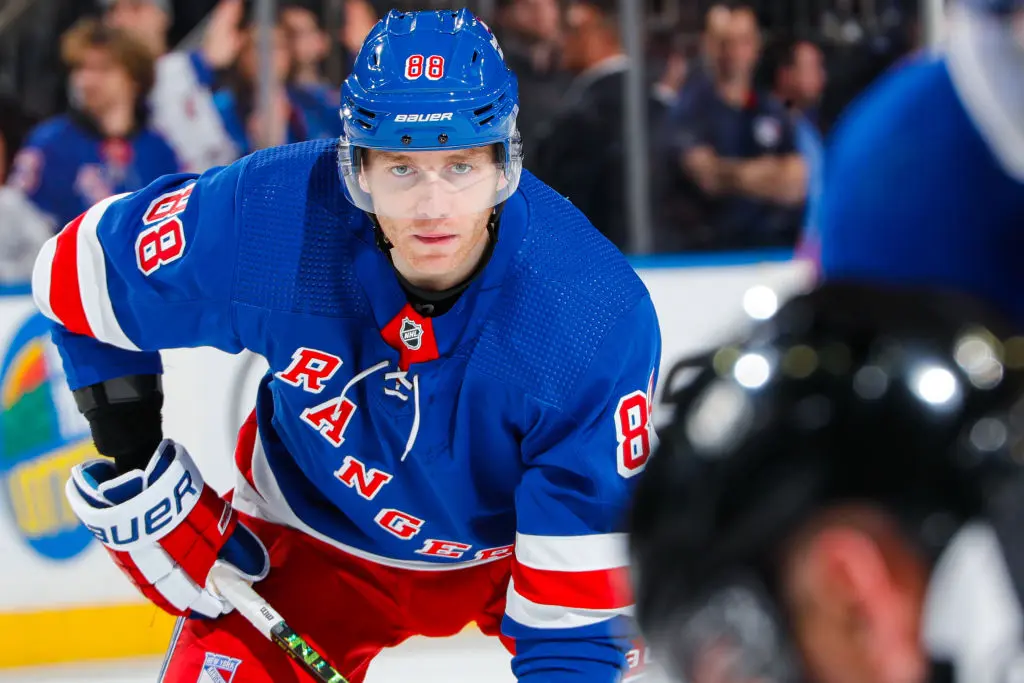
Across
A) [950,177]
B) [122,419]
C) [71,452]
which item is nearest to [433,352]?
[122,419]

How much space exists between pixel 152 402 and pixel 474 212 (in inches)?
25.1

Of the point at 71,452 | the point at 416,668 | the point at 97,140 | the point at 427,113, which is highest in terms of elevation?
the point at 427,113

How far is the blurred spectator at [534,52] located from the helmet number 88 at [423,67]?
179cm

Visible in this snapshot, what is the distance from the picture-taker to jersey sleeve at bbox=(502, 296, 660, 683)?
162 centimetres

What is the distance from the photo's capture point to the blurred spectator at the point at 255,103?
347 centimetres

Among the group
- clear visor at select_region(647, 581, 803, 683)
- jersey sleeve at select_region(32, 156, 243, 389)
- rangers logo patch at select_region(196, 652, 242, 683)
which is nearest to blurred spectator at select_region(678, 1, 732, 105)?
jersey sleeve at select_region(32, 156, 243, 389)

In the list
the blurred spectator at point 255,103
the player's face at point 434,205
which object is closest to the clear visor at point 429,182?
the player's face at point 434,205

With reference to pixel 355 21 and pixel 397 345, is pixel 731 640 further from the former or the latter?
pixel 355 21

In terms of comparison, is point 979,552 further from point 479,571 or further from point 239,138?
point 239,138

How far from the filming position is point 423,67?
64.9 inches

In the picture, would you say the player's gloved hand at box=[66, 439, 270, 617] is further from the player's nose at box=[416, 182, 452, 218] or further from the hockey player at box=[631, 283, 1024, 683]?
the hockey player at box=[631, 283, 1024, 683]

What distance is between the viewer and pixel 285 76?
3488mm

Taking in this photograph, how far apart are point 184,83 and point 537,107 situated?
0.92 meters

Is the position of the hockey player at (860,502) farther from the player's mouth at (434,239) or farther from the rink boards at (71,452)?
the rink boards at (71,452)
